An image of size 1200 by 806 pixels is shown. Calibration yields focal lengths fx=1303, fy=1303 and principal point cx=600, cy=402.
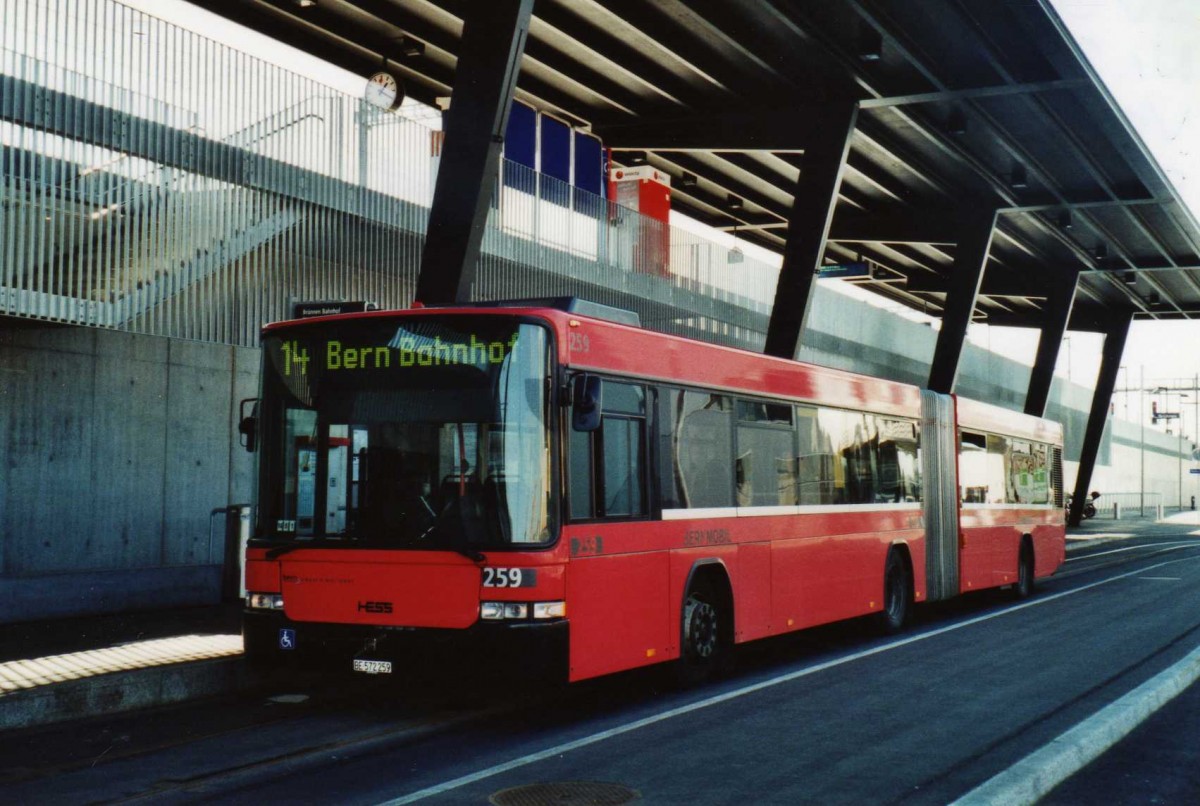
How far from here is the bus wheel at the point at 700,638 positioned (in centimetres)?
1060

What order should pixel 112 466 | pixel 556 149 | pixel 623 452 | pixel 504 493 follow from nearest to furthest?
pixel 504 493 < pixel 623 452 < pixel 112 466 < pixel 556 149

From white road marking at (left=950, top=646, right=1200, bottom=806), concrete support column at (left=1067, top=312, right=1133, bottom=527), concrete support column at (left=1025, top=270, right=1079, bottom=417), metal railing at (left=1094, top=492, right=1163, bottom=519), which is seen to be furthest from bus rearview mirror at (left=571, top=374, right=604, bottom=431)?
metal railing at (left=1094, top=492, right=1163, bottom=519)

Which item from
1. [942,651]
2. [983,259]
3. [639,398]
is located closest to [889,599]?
[942,651]

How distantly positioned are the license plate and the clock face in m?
12.3

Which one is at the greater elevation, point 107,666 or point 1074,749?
point 107,666

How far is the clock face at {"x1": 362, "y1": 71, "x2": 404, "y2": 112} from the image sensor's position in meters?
19.4

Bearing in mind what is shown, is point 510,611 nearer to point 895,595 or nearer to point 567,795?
point 567,795

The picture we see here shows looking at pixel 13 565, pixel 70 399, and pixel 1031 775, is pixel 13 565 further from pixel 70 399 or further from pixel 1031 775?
pixel 1031 775

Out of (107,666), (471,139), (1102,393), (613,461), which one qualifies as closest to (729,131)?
(471,139)

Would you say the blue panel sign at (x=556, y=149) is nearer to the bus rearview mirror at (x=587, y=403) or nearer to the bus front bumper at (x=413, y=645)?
the bus rearview mirror at (x=587, y=403)

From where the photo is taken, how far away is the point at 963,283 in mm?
28500

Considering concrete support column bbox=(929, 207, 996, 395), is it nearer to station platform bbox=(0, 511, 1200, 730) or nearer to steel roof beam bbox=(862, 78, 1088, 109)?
steel roof beam bbox=(862, 78, 1088, 109)

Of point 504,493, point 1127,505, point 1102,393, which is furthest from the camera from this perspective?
point 1127,505

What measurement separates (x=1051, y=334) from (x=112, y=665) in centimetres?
3310
